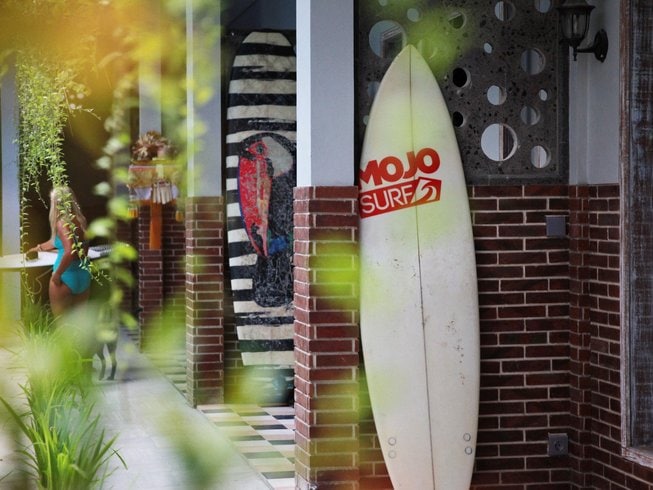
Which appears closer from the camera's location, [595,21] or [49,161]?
[49,161]

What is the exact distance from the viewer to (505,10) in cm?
498

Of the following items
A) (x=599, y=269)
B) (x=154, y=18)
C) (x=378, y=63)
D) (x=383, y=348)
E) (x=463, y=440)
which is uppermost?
(x=378, y=63)

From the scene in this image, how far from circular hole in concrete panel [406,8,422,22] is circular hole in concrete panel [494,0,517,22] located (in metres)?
0.36

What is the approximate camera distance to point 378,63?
15.6 ft

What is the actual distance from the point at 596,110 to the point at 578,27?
377 millimetres

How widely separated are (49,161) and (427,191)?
255cm

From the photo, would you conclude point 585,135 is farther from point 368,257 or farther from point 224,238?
point 224,238

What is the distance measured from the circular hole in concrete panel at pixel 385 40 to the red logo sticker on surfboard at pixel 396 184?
0.47 metres

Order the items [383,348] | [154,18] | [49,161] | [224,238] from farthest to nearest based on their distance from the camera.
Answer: [224,238] < [383,348] < [49,161] < [154,18]

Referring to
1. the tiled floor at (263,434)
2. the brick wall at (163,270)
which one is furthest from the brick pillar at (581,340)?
the brick wall at (163,270)

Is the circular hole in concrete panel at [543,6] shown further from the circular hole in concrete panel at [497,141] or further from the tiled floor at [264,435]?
the tiled floor at [264,435]

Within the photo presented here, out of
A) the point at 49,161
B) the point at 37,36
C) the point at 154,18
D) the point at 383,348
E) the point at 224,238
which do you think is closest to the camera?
the point at 37,36

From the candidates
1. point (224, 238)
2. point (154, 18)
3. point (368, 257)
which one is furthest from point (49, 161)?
point (224, 238)

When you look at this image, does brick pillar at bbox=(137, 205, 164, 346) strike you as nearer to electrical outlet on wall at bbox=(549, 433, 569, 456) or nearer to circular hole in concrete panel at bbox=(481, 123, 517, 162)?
circular hole in concrete panel at bbox=(481, 123, 517, 162)
